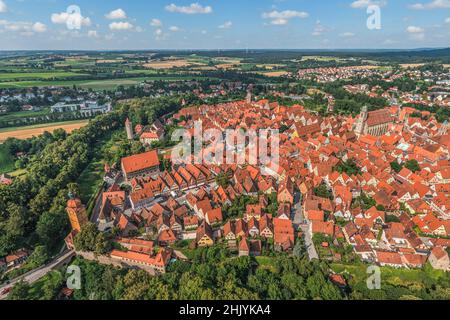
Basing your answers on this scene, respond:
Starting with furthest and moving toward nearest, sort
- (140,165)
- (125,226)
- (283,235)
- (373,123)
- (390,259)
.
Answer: (373,123)
(140,165)
(125,226)
(283,235)
(390,259)

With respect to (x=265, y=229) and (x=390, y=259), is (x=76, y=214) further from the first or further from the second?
(x=390, y=259)

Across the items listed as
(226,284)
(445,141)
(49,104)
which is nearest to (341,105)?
(445,141)

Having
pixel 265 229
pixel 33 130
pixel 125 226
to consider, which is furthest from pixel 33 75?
pixel 265 229

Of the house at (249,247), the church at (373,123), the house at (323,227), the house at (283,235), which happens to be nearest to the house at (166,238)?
the house at (249,247)

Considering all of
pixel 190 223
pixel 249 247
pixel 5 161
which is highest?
pixel 5 161

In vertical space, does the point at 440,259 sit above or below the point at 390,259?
above

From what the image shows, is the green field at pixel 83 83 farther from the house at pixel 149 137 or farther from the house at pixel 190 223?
the house at pixel 190 223

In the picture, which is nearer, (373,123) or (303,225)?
(303,225)
